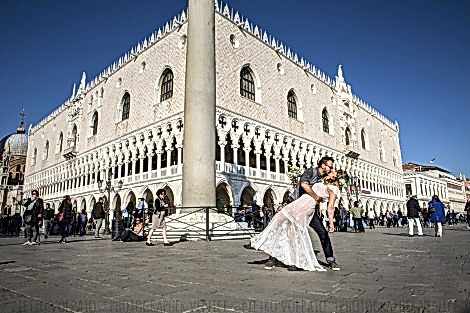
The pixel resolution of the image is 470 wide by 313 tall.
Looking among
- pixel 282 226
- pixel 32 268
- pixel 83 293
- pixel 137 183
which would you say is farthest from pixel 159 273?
pixel 137 183

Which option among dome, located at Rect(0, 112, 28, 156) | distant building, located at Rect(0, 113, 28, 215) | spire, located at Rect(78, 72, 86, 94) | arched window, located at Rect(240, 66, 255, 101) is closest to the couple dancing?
arched window, located at Rect(240, 66, 255, 101)

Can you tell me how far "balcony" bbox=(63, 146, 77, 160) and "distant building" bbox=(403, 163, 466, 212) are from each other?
49.9 meters

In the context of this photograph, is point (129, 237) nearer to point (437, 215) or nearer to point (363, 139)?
point (437, 215)

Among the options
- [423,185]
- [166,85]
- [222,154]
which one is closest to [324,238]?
[222,154]

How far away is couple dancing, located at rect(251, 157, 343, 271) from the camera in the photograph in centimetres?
430

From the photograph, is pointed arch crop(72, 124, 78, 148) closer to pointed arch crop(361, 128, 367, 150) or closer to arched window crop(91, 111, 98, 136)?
arched window crop(91, 111, 98, 136)

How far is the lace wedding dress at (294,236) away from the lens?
4297mm

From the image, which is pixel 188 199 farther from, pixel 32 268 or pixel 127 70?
pixel 127 70

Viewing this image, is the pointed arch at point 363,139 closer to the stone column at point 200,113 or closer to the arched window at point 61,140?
the stone column at point 200,113

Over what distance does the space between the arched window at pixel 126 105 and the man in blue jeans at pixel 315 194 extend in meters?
28.4

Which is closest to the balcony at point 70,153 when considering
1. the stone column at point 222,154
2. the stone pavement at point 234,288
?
the stone column at point 222,154

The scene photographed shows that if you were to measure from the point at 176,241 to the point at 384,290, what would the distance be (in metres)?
7.54

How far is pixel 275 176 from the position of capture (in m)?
28.4

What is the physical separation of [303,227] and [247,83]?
79.6ft
